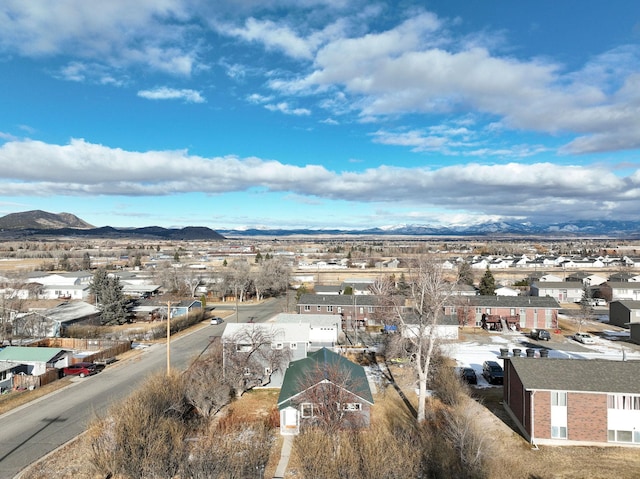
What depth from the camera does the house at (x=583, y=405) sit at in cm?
2109

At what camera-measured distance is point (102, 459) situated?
16578mm

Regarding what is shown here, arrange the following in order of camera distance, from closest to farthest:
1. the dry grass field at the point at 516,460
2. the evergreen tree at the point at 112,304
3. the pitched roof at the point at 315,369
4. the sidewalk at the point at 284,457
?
1. the dry grass field at the point at 516,460
2. the sidewalk at the point at 284,457
3. the pitched roof at the point at 315,369
4. the evergreen tree at the point at 112,304

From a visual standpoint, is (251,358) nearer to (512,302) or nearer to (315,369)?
(315,369)

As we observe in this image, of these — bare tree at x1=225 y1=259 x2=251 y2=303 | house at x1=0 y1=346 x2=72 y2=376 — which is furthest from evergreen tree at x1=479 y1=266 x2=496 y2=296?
house at x1=0 y1=346 x2=72 y2=376

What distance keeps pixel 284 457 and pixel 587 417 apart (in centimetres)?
1489

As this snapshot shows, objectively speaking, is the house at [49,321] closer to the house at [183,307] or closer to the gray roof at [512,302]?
the house at [183,307]

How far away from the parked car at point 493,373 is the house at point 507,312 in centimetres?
1828

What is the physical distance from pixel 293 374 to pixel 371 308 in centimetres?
2988

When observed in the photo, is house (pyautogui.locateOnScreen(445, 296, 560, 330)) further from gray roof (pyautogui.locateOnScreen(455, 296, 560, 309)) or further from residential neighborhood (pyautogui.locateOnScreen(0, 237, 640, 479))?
residential neighborhood (pyautogui.locateOnScreen(0, 237, 640, 479))

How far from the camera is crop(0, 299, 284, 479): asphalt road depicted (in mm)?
20656

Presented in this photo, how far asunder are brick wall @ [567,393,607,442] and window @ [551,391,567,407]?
0.58 ft

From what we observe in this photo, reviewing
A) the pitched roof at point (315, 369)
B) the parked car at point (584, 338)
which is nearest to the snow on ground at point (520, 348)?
the parked car at point (584, 338)

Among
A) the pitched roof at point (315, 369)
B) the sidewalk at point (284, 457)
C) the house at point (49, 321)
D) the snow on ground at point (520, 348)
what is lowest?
the snow on ground at point (520, 348)

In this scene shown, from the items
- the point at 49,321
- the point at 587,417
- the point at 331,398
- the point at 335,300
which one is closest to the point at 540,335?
the point at 335,300
